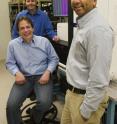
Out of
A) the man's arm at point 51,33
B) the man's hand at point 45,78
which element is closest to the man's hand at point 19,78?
the man's hand at point 45,78

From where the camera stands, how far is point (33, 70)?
2.44 metres

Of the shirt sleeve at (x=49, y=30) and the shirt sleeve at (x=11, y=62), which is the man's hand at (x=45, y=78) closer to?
the shirt sleeve at (x=11, y=62)

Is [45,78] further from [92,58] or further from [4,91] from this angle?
[4,91]

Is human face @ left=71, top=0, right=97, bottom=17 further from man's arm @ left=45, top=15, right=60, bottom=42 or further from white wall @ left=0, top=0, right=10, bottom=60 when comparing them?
white wall @ left=0, top=0, right=10, bottom=60

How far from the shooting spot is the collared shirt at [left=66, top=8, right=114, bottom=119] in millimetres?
1284

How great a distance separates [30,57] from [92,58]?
4.04ft

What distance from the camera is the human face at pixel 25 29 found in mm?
2363

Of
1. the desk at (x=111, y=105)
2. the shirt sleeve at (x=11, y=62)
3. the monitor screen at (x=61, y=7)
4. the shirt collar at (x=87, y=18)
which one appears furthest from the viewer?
the monitor screen at (x=61, y=7)

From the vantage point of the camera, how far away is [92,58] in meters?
1.32

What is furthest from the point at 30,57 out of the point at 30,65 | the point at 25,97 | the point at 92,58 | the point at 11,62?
the point at 92,58

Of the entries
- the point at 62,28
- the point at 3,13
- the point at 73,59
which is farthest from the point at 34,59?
the point at 3,13

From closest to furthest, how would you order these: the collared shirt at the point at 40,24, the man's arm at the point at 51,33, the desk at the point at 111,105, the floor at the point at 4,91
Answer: the desk at the point at 111,105 → the man's arm at the point at 51,33 → the floor at the point at 4,91 → the collared shirt at the point at 40,24

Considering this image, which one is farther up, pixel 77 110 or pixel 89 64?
pixel 89 64

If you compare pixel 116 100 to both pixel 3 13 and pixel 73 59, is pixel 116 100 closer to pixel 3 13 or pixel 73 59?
pixel 73 59
